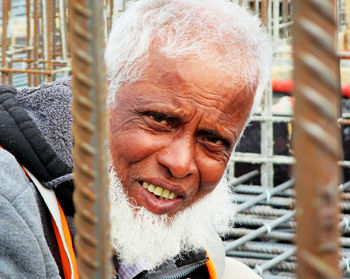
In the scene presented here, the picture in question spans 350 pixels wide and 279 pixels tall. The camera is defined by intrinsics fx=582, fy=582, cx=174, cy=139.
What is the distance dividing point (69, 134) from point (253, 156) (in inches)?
150

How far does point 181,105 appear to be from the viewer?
6.45 ft

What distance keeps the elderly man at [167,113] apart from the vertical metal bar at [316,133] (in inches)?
52.4

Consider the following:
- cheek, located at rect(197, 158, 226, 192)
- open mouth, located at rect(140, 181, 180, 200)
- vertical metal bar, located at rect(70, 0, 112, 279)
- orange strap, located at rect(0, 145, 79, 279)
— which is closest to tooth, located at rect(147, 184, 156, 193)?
open mouth, located at rect(140, 181, 180, 200)

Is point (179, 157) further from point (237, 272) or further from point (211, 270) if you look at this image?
point (237, 272)

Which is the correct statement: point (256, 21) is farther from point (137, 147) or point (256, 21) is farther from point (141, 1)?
point (137, 147)

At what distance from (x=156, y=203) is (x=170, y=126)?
27 cm

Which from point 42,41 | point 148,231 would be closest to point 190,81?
point 148,231

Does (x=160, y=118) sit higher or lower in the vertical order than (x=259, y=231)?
higher

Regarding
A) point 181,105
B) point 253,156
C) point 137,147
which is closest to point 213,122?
point 181,105

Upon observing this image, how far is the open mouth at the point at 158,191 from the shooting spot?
6.36 feet

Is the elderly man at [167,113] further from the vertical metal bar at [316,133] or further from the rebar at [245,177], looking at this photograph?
the rebar at [245,177]

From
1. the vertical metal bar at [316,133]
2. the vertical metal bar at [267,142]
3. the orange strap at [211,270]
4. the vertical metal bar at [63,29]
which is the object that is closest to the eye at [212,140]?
the orange strap at [211,270]

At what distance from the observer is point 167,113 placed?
1.96 meters

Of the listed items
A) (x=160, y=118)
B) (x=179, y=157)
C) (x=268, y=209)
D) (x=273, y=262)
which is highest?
(x=160, y=118)
